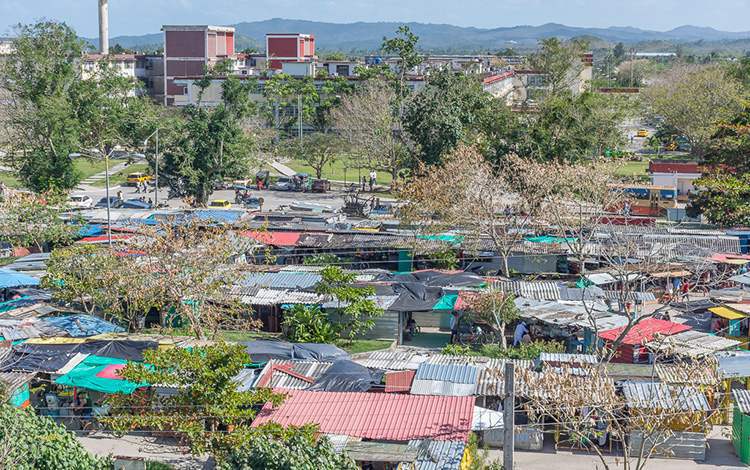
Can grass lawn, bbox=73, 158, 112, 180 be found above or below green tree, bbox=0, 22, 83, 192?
below

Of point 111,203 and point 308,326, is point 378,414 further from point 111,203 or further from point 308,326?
point 111,203

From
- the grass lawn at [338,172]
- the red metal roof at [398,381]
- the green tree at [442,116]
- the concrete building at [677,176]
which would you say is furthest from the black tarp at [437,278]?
the grass lawn at [338,172]

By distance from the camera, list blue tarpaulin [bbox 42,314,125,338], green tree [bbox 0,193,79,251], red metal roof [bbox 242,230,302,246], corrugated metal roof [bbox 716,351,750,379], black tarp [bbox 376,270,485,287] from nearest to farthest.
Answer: corrugated metal roof [bbox 716,351,750,379] < blue tarpaulin [bbox 42,314,125,338] < black tarp [bbox 376,270,485,287] < red metal roof [bbox 242,230,302,246] < green tree [bbox 0,193,79,251]

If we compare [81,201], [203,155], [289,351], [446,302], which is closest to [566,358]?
[446,302]

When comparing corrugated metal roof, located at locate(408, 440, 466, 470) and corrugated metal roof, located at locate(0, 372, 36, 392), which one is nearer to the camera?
corrugated metal roof, located at locate(408, 440, 466, 470)

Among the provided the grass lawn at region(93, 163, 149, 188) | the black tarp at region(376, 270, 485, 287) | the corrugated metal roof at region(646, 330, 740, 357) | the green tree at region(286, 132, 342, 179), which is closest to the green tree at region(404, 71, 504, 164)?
the green tree at region(286, 132, 342, 179)

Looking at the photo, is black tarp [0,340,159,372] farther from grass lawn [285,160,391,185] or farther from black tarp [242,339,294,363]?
grass lawn [285,160,391,185]
